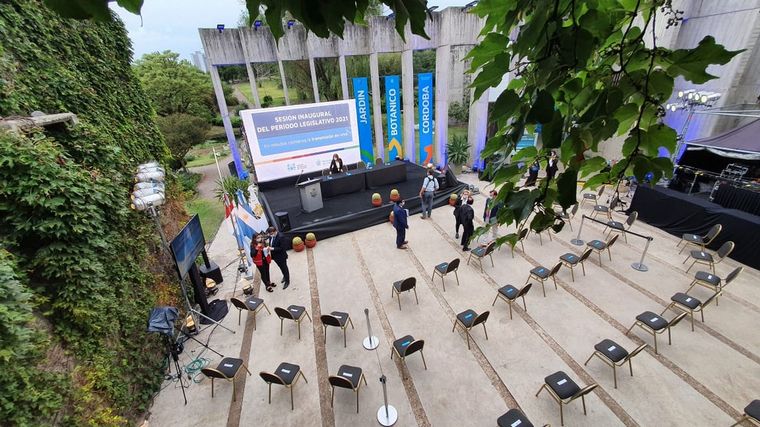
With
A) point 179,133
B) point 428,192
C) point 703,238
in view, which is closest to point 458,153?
point 428,192

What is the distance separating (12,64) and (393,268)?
25.4ft

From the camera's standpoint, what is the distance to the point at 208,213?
13203 mm

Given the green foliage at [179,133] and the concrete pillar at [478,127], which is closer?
the concrete pillar at [478,127]

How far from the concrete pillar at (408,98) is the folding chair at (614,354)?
1196 centimetres

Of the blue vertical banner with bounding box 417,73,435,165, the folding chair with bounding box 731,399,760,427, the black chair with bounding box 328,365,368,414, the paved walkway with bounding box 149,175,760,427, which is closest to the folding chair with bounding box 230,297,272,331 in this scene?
the paved walkway with bounding box 149,175,760,427

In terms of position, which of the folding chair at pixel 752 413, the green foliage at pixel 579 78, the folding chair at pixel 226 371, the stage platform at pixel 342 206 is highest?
the green foliage at pixel 579 78

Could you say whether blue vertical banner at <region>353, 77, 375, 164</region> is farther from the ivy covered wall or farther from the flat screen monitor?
the ivy covered wall

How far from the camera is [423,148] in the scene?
15.0 metres

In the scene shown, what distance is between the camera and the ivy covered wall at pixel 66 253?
Result: 11.5 ft

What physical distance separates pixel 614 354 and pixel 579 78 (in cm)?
560

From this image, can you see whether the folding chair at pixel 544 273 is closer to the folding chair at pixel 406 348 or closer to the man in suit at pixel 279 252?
the folding chair at pixel 406 348

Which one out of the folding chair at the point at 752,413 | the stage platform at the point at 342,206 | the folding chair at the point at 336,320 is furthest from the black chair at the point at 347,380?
the stage platform at the point at 342,206

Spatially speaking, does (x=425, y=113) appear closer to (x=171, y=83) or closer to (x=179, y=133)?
(x=179, y=133)

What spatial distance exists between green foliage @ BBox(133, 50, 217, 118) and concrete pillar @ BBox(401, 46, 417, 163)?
2006 cm
